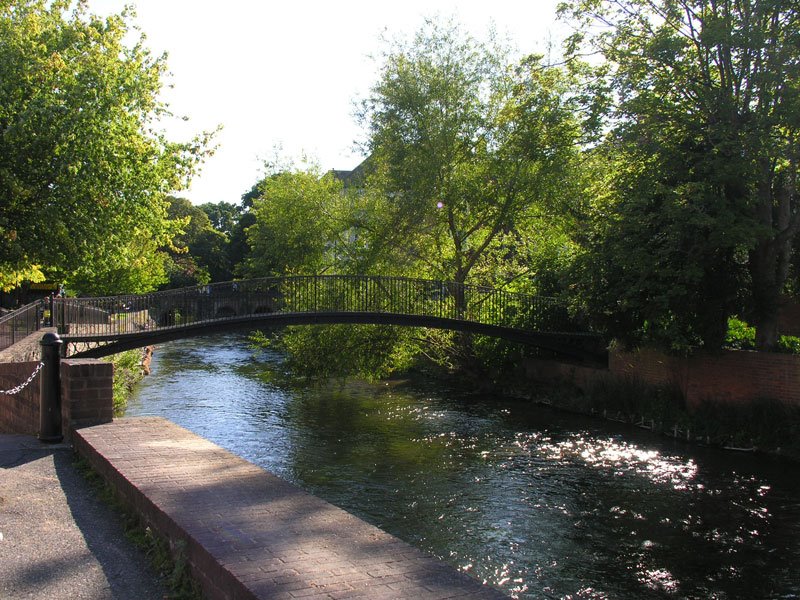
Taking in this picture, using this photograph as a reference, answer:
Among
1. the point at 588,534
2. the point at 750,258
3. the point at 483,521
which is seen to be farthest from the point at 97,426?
the point at 750,258

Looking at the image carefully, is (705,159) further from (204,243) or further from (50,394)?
(204,243)

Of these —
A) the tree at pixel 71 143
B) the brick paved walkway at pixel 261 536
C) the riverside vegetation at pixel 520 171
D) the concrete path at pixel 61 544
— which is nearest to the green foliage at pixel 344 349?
the riverside vegetation at pixel 520 171

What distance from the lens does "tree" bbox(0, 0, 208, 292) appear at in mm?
15344

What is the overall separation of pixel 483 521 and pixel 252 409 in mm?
10105

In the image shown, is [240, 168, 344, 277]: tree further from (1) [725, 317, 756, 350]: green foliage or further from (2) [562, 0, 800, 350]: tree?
(1) [725, 317, 756, 350]: green foliage

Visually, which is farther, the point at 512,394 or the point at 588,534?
the point at 512,394

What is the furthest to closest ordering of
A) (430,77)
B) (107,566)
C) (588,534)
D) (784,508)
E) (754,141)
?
(430,77) → (754,141) → (784,508) → (588,534) → (107,566)

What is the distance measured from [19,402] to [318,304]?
1131 centimetres

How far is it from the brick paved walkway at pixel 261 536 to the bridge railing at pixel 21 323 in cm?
790

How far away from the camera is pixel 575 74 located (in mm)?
18359

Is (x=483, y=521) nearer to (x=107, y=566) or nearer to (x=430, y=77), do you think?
(x=107, y=566)

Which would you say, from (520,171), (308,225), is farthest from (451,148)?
(308,225)

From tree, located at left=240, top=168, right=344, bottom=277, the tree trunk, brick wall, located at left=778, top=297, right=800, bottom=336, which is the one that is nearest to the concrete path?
the tree trunk

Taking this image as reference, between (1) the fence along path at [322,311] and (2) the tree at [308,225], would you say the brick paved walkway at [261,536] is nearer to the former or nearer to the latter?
(1) the fence along path at [322,311]
